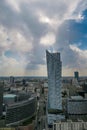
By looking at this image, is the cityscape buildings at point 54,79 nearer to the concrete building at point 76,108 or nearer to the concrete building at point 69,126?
the concrete building at point 76,108

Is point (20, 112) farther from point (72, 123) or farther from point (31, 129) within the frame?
point (72, 123)

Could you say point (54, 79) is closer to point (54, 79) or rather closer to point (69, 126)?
point (54, 79)

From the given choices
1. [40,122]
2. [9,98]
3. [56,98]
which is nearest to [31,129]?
[40,122]

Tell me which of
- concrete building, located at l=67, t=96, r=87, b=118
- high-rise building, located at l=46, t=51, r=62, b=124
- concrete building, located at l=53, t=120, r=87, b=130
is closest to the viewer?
concrete building, located at l=53, t=120, r=87, b=130

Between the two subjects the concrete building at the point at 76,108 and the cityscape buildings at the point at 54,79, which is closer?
the concrete building at the point at 76,108

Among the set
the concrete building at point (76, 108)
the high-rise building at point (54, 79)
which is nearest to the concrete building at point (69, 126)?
the concrete building at point (76, 108)

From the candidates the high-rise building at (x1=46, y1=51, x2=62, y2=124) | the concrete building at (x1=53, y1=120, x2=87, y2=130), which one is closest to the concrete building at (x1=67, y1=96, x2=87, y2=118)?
the high-rise building at (x1=46, y1=51, x2=62, y2=124)

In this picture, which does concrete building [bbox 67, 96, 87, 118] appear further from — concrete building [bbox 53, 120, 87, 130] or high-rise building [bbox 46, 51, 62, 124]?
concrete building [bbox 53, 120, 87, 130]

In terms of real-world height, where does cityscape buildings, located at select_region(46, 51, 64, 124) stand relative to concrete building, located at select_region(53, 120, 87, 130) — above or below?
above

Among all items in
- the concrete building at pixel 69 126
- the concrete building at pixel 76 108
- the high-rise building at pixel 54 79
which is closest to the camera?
the concrete building at pixel 69 126

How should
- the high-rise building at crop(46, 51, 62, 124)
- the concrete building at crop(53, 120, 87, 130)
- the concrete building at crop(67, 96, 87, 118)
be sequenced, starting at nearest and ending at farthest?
the concrete building at crop(53, 120, 87, 130)
the concrete building at crop(67, 96, 87, 118)
the high-rise building at crop(46, 51, 62, 124)

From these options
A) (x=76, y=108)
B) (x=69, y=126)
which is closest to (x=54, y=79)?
(x=76, y=108)
